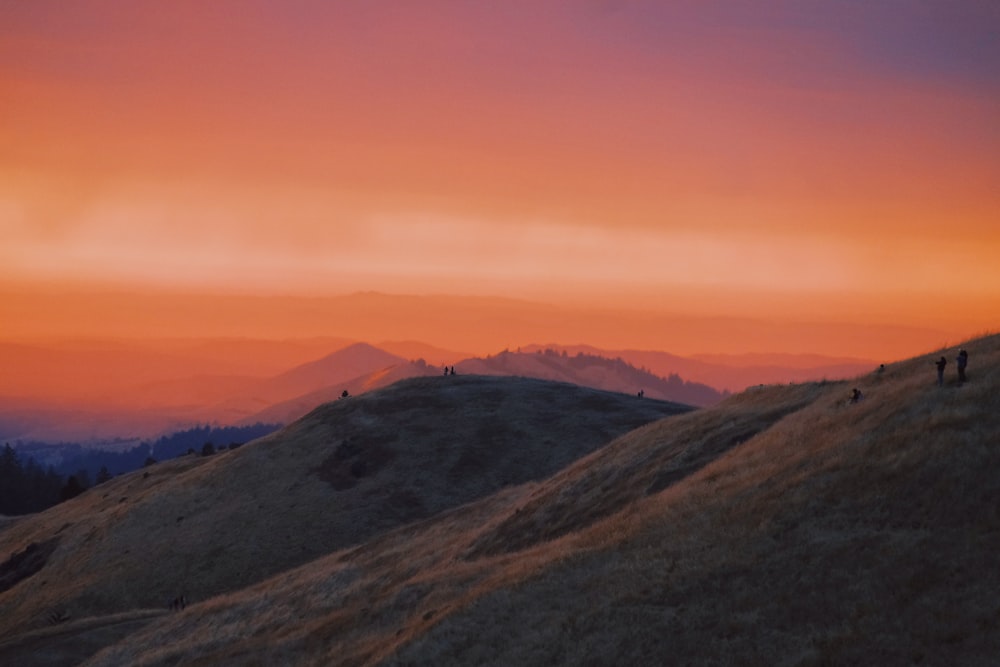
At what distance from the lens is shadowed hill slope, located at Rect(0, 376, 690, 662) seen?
86.2m

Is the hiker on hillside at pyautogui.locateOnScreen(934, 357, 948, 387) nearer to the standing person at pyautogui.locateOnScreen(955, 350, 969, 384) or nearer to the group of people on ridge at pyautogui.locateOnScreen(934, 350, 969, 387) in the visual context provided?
the group of people on ridge at pyautogui.locateOnScreen(934, 350, 969, 387)

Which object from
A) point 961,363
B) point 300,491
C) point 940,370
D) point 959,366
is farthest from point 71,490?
point 961,363

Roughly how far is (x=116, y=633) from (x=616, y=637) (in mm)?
46681

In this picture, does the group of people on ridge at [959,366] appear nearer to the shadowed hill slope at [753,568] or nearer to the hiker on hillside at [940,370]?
the hiker on hillside at [940,370]

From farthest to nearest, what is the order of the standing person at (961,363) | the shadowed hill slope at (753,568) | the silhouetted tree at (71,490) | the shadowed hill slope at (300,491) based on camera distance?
the silhouetted tree at (71,490) < the shadowed hill slope at (300,491) < the standing person at (961,363) < the shadowed hill slope at (753,568)

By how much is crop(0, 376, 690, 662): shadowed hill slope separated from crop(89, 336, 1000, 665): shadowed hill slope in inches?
1327

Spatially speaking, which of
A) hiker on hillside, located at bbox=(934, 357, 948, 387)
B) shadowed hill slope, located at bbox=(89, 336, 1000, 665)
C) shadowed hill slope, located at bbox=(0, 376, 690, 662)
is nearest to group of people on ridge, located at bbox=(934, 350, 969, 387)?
hiker on hillside, located at bbox=(934, 357, 948, 387)

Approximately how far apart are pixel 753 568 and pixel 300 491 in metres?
74.0

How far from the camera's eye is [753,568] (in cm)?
3097

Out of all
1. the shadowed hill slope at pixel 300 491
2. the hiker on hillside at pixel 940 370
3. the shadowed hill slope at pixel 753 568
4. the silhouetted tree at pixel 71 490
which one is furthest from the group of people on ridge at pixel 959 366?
the silhouetted tree at pixel 71 490

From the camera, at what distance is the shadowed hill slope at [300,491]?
86.2 metres

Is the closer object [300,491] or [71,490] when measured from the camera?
[300,491]

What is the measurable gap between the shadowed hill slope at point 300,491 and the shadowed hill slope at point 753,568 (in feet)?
111

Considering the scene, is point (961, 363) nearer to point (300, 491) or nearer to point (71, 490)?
point (300, 491)
